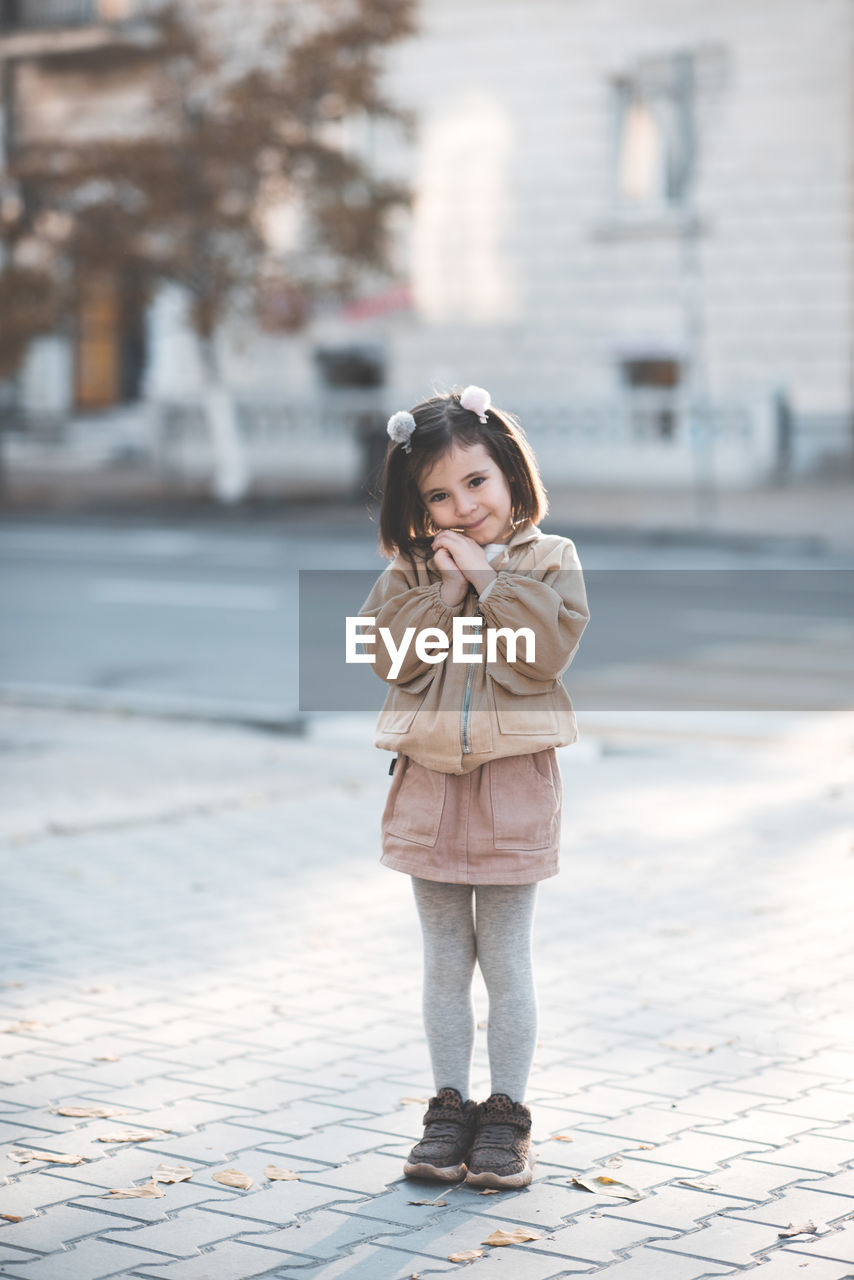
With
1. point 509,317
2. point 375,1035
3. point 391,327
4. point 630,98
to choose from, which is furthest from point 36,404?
point 375,1035

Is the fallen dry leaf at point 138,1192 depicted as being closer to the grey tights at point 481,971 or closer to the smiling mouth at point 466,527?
the grey tights at point 481,971

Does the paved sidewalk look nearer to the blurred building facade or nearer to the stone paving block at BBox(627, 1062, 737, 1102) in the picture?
the stone paving block at BBox(627, 1062, 737, 1102)

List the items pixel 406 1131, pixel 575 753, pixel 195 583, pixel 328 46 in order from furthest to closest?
pixel 328 46, pixel 195 583, pixel 575 753, pixel 406 1131

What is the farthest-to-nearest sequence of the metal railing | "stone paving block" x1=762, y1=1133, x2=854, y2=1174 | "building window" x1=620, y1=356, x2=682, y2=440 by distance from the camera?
the metal railing, "building window" x1=620, y1=356, x2=682, y2=440, "stone paving block" x1=762, y1=1133, x2=854, y2=1174

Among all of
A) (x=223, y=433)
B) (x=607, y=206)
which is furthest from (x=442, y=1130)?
(x=607, y=206)

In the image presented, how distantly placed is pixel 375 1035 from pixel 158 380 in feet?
97.3

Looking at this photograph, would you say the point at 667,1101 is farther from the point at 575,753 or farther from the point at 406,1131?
the point at 575,753

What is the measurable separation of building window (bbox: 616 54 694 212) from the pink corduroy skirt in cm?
2377

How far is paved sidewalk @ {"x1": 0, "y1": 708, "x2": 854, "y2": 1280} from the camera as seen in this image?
3.34m

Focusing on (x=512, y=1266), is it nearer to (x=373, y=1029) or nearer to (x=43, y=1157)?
(x=43, y=1157)

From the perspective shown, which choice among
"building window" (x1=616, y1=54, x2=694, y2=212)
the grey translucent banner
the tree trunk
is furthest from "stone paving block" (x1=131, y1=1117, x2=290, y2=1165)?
"building window" (x1=616, y1=54, x2=694, y2=212)

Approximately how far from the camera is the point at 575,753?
8516mm

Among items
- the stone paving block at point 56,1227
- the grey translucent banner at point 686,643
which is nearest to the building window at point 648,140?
the grey translucent banner at point 686,643

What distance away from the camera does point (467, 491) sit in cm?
360
